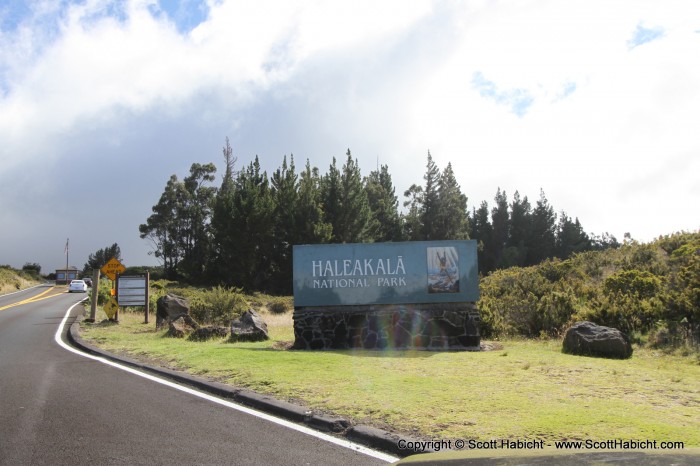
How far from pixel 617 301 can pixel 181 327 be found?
1328 centimetres

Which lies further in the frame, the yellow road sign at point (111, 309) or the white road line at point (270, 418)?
the yellow road sign at point (111, 309)

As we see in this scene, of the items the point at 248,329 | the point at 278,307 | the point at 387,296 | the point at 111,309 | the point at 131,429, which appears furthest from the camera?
the point at 278,307

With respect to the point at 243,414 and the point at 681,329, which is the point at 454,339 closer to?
the point at 681,329

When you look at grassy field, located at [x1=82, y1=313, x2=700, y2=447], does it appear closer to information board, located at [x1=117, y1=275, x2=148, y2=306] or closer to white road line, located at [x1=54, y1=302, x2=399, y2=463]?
white road line, located at [x1=54, y1=302, x2=399, y2=463]

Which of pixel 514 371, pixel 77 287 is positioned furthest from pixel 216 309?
pixel 77 287

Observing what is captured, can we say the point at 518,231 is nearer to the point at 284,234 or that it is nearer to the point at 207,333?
the point at 284,234

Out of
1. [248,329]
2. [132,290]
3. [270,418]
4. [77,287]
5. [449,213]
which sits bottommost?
[270,418]

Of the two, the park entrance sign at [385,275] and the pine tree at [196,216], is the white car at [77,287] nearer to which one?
the pine tree at [196,216]

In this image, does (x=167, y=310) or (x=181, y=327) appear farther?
(x=167, y=310)

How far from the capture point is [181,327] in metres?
17.0

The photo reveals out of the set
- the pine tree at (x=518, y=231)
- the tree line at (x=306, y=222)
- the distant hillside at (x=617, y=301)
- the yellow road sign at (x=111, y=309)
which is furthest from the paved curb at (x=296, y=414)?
the pine tree at (x=518, y=231)

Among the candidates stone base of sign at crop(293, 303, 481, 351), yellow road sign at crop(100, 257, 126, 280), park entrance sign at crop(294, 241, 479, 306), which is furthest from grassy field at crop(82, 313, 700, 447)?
yellow road sign at crop(100, 257, 126, 280)

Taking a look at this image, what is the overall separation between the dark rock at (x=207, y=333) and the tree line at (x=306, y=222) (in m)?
33.6

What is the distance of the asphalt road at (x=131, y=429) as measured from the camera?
5.28m
